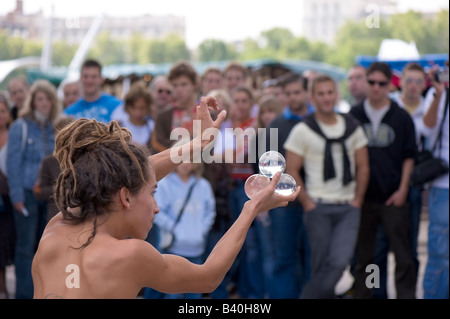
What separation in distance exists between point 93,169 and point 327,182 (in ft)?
12.7

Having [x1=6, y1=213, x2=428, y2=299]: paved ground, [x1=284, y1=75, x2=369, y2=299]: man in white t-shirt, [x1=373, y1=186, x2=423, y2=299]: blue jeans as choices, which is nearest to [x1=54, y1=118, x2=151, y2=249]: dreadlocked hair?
[x1=284, y1=75, x2=369, y2=299]: man in white t-shirt

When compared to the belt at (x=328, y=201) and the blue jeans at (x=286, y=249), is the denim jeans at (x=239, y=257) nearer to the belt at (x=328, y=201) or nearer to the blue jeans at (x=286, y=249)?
the blue jeans at (x=286, y=249)

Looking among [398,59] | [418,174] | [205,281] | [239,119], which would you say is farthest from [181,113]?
[398,59]

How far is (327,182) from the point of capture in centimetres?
625

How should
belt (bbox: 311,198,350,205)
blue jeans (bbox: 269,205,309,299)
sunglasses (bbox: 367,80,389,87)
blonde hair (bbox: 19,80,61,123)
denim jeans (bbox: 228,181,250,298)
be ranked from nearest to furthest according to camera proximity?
1. belt (bbox: 311,198,350,205)
2. blue jeans (bbox: 269,205,309,299)
3. sunglasses (bbox: 367,80,389,87)
4. denim jeans (bbox: 228,181,250,298)
5. blonde hair (bbox: 19,80,61,123)

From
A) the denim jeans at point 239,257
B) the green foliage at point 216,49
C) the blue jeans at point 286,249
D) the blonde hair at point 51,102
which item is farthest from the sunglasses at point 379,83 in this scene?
the green foliage at point 216,49

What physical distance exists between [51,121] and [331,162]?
109 inches

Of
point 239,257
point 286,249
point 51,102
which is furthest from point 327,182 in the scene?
point 51,102

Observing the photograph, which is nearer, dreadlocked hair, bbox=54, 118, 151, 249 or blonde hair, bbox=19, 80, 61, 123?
dreadlocked hair, bbox=54, 118, 151, 249

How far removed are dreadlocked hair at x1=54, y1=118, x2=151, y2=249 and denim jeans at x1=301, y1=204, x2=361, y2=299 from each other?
367 centimetres

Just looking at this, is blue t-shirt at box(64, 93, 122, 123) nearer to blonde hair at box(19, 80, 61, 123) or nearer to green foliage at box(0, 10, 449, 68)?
blonde hair at box(19, 80, 61, 123)

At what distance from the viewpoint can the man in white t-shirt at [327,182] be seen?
20.3 ft

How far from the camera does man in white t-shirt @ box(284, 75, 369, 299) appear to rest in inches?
243
